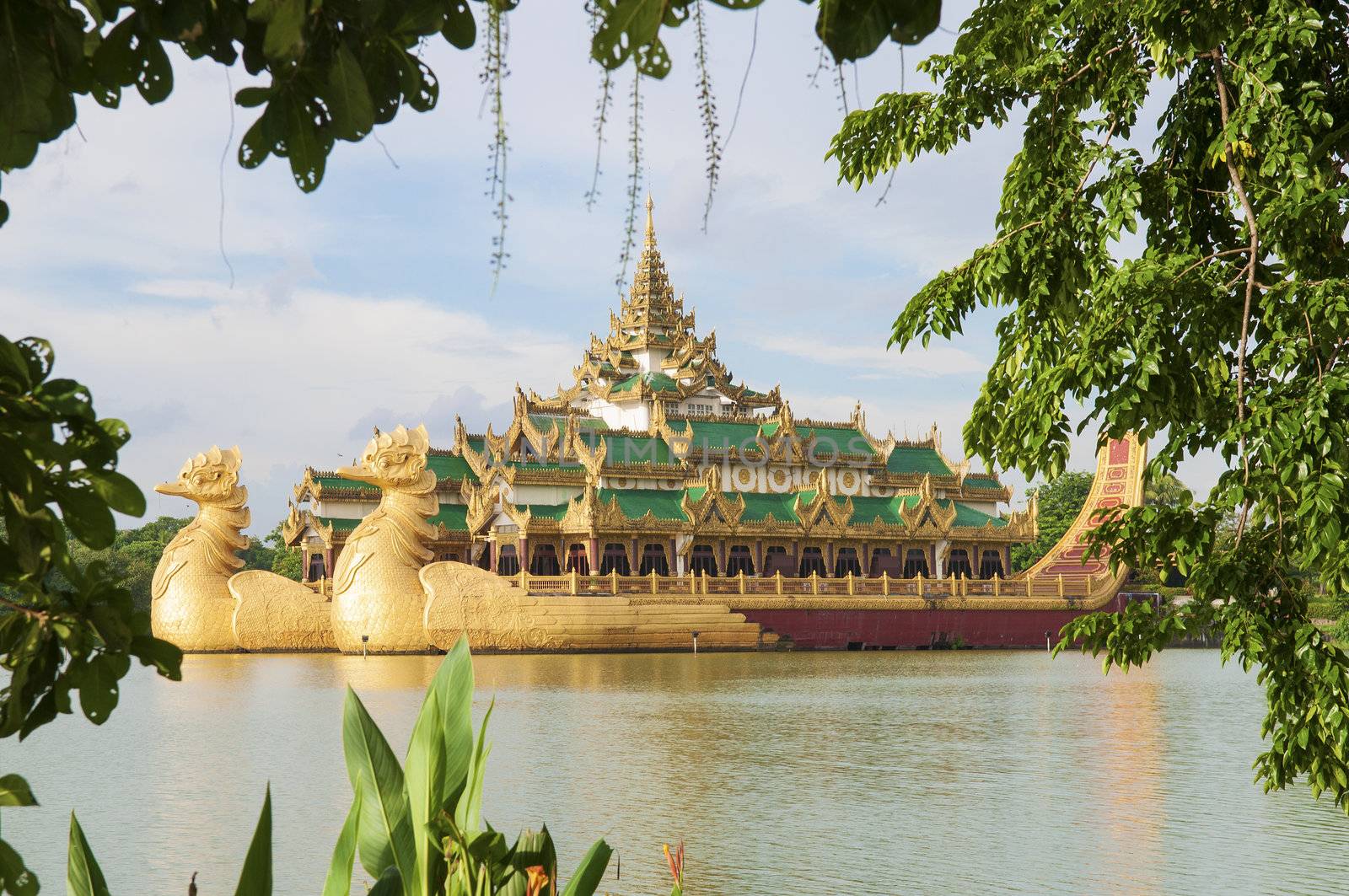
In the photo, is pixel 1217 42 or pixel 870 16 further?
pixel 1217 42

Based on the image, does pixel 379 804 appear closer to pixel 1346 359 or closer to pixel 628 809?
pixel 1346 359

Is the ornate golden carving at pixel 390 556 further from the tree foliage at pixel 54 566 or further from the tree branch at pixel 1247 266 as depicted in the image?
the tree foliage at pixel 54 566

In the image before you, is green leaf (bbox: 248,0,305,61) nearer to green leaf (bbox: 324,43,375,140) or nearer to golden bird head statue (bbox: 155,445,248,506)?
green leaf (bbox: 324,43,375,140)

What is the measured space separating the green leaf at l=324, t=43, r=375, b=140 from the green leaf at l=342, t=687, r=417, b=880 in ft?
8.83

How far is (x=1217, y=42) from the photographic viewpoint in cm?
577

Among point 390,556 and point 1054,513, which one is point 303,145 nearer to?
point 390,556

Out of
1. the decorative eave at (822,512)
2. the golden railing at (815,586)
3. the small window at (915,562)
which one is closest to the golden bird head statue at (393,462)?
the golden railing at (815,586)

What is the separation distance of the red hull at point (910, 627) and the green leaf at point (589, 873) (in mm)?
29964

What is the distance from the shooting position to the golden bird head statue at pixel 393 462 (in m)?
29.0

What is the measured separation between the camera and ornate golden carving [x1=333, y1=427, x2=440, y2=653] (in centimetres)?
2861

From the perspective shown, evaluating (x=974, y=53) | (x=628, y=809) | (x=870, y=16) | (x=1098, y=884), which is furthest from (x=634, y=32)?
(x=628, y=809)

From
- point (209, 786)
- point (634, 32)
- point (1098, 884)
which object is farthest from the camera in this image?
point (209, 786)

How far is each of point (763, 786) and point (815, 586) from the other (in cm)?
2263

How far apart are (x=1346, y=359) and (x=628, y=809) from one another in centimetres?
686
